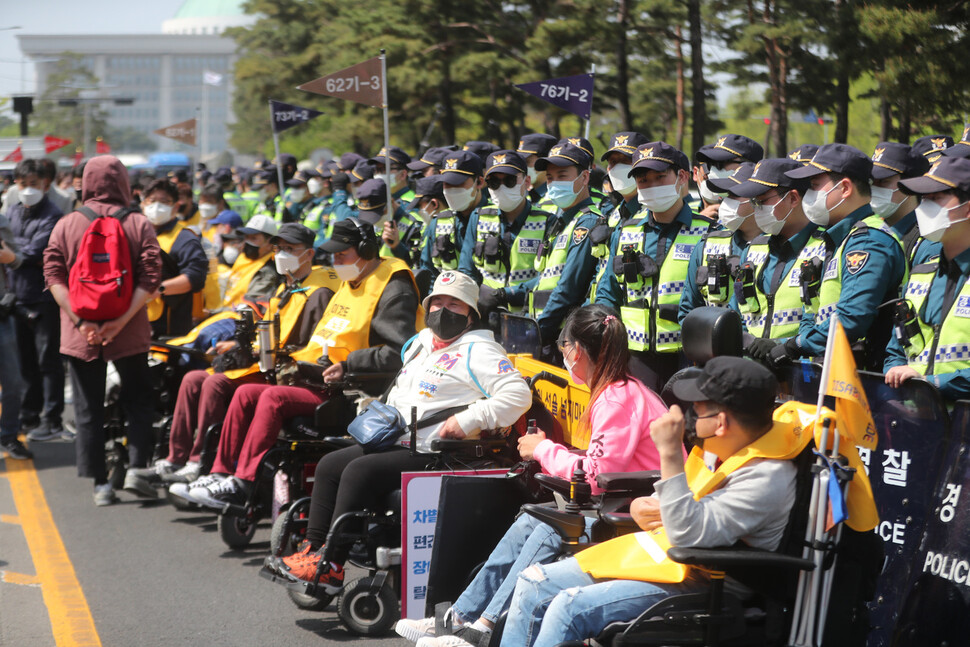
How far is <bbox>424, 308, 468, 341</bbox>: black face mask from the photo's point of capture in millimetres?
5980

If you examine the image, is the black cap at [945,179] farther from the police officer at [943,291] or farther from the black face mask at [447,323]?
the black face mask at [447,323]

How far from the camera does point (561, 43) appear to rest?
24.8 metres

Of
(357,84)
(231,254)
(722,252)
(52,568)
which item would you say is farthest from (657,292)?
(231,254)

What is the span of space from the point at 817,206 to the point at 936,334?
1092mm

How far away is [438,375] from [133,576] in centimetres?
225

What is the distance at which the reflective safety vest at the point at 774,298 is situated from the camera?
18.5 ft

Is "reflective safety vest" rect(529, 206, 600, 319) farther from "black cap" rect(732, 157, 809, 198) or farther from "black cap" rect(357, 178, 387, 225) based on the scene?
"black cap" rect(357, 178, 387, 225)

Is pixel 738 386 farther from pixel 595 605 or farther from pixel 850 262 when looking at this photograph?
pixel 850 262

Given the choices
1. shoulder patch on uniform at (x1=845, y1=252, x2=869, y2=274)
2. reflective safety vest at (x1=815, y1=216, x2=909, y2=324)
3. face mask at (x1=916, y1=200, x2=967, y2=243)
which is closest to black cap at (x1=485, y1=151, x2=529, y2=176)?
reflective safety vest at (x1=815, y1=216, x2=909, y2=324)

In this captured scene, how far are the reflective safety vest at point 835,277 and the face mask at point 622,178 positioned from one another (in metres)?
2.31

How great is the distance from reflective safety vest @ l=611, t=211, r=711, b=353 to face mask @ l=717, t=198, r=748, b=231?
349mm

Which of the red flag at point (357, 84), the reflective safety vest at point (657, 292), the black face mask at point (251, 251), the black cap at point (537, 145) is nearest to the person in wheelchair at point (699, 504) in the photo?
the reflective safety vest at point (657, 292)

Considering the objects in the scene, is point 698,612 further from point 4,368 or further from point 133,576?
point 4,368

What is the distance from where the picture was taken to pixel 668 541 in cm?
376
